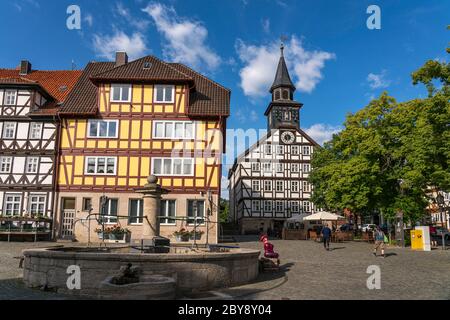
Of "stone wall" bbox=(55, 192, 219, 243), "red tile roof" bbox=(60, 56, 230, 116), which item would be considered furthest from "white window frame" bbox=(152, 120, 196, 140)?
"stone wall" bbox=(55, 192, 219, 243)

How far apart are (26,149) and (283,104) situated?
36.4 meters

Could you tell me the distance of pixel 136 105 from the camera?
92.9ft

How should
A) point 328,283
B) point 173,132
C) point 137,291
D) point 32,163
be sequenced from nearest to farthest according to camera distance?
1. point 137,291
2. point 328,283
3. point 173,132
4. point 32,163

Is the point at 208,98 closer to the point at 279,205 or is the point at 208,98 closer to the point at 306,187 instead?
the point at 279,205

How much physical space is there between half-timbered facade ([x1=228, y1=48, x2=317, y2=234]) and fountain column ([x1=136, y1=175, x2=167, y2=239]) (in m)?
36.7

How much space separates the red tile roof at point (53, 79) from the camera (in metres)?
32.0

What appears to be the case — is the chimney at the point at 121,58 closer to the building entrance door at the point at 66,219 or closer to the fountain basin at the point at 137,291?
the building entrance door at the point at 66,219

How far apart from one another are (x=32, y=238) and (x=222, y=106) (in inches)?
602

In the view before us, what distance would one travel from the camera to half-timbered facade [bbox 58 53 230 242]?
27.2 m

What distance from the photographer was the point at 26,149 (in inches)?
1137

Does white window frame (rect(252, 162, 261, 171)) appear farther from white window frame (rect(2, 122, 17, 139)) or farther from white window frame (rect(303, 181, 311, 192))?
white window frame (rect(2, 122, 17, 139))

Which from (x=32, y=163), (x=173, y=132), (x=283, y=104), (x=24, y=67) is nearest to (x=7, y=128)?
(x=32, y=163)

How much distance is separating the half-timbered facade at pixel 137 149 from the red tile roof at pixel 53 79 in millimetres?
3944

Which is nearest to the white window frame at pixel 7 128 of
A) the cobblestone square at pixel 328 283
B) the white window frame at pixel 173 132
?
the white window frame at pixel 173 132
